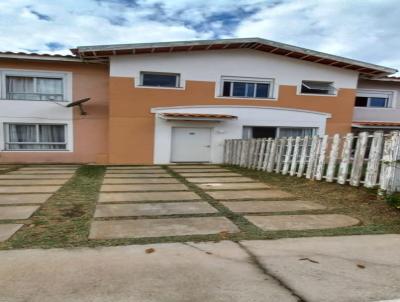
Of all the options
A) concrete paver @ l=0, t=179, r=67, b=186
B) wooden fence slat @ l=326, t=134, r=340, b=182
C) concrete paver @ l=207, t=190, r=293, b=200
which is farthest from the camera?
concrete paver @ l=0, t=179, r=67, b=186

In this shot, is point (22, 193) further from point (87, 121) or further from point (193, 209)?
point (87, 121)

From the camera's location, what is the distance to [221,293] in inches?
107

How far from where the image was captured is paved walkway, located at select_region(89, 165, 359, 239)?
14.9 ft

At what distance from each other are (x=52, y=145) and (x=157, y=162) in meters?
4.78

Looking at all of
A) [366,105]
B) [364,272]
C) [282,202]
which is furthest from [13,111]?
[366,105]

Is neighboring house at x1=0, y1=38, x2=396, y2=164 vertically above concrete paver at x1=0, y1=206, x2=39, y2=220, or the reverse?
neighboring house at x1=0, y1=38, x2=396, y2=164

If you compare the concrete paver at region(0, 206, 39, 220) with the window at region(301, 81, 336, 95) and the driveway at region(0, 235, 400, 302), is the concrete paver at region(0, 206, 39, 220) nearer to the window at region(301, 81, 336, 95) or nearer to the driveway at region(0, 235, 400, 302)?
the driveway at region(0, 235, 400, 302)

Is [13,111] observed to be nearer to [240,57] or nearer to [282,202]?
[240,57]

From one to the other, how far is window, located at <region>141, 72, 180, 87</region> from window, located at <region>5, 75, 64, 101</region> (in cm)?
368

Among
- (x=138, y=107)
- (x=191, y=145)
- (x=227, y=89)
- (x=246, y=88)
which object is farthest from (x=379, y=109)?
(x=138, y=107)

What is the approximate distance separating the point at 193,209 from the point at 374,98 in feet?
49.4

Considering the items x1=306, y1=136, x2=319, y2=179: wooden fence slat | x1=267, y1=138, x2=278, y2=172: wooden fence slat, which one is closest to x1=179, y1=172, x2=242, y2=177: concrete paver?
x1=267, y1=138, x2=278, y2=172: wooden fence slat

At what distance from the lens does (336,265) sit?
330 cm

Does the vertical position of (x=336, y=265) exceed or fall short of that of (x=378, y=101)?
it falls short
